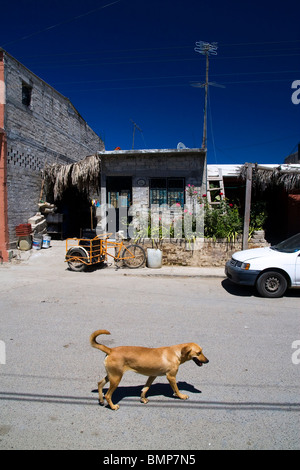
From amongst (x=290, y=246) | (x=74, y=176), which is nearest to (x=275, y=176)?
(x=290, y=246)

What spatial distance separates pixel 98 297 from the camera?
673cm

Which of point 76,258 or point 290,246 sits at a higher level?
point 290,246

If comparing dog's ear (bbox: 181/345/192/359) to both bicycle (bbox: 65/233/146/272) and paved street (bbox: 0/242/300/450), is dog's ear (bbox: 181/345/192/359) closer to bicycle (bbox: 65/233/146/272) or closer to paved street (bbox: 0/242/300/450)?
paved street (bbox: 0/242/300/450)

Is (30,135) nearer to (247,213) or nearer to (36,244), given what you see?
(36,244)

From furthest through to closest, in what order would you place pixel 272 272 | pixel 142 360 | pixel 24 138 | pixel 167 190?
pixel 167 190 < pixel 24 138 < pixel 272 272 < pixel 142 360

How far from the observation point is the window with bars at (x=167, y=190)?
1280cm

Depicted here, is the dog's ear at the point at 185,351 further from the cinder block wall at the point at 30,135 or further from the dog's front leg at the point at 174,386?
the cinder block wall at the point at 30,135

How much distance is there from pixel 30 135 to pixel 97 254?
7.05 m

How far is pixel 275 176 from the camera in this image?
33.7ft

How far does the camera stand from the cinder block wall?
1177cm

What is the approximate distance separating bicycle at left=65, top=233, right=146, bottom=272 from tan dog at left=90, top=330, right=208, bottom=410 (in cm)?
652

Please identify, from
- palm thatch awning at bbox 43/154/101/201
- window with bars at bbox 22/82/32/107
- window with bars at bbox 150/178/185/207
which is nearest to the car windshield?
window with bars at bbox 150/178/185/207

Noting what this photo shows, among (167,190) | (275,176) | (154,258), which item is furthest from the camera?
(167,190)
